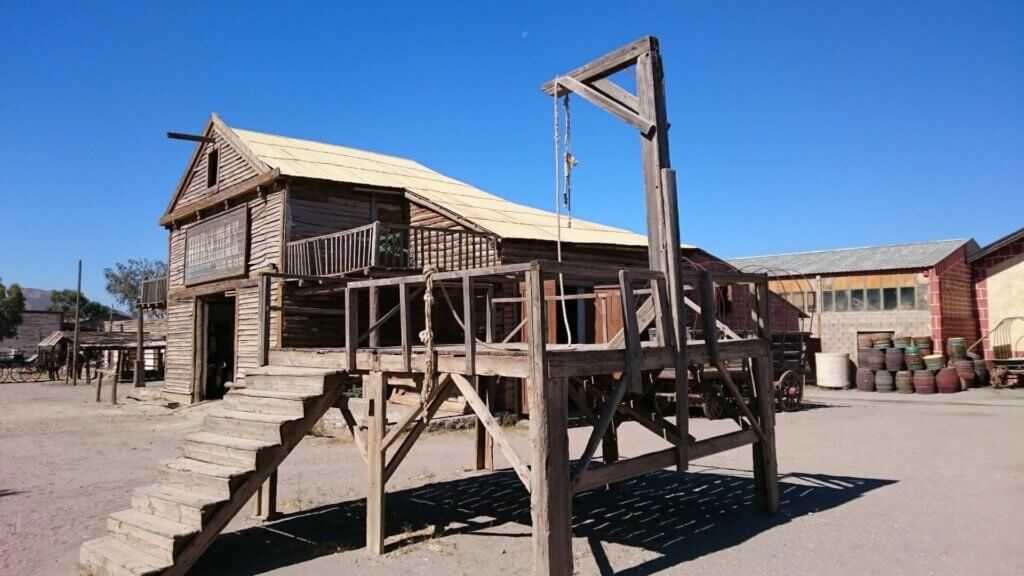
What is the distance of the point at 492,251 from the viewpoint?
599 inches

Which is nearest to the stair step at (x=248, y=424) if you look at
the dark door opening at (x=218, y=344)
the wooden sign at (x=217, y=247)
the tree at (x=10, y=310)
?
the wooden sign at (x=217, y=247)

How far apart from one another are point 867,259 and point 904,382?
7.17m

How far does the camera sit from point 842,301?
2642cm

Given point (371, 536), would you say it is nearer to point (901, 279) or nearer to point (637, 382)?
point (637, 382)

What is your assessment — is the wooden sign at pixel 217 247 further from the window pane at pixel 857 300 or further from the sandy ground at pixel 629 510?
the window pane at pixel 857 300

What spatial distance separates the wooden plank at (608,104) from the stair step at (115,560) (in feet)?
18.6

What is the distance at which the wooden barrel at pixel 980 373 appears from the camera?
2184cm

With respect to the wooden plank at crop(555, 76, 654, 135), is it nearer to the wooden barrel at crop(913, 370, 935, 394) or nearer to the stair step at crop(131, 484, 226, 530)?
the stair step at crop(131, 484, 226, 530)

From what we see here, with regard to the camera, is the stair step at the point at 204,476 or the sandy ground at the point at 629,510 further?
the sandy ground at the point at 629,510

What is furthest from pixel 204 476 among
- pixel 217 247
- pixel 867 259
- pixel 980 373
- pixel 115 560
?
pixel 867 259

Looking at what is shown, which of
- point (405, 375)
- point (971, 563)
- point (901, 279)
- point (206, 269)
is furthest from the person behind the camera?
point (901, 279)

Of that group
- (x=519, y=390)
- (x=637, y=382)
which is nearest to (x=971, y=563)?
(x=637, y=382)

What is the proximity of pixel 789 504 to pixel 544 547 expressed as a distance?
4.17 meters

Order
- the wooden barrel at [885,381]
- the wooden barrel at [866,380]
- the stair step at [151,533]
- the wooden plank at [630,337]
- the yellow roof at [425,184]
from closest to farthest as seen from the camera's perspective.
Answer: the stair step at [151,533] → the wooden plank at [630,337] → the yellow roof at [425,184] → the wooden barrel at [885,381] → the wooden barrel at [866,380]
